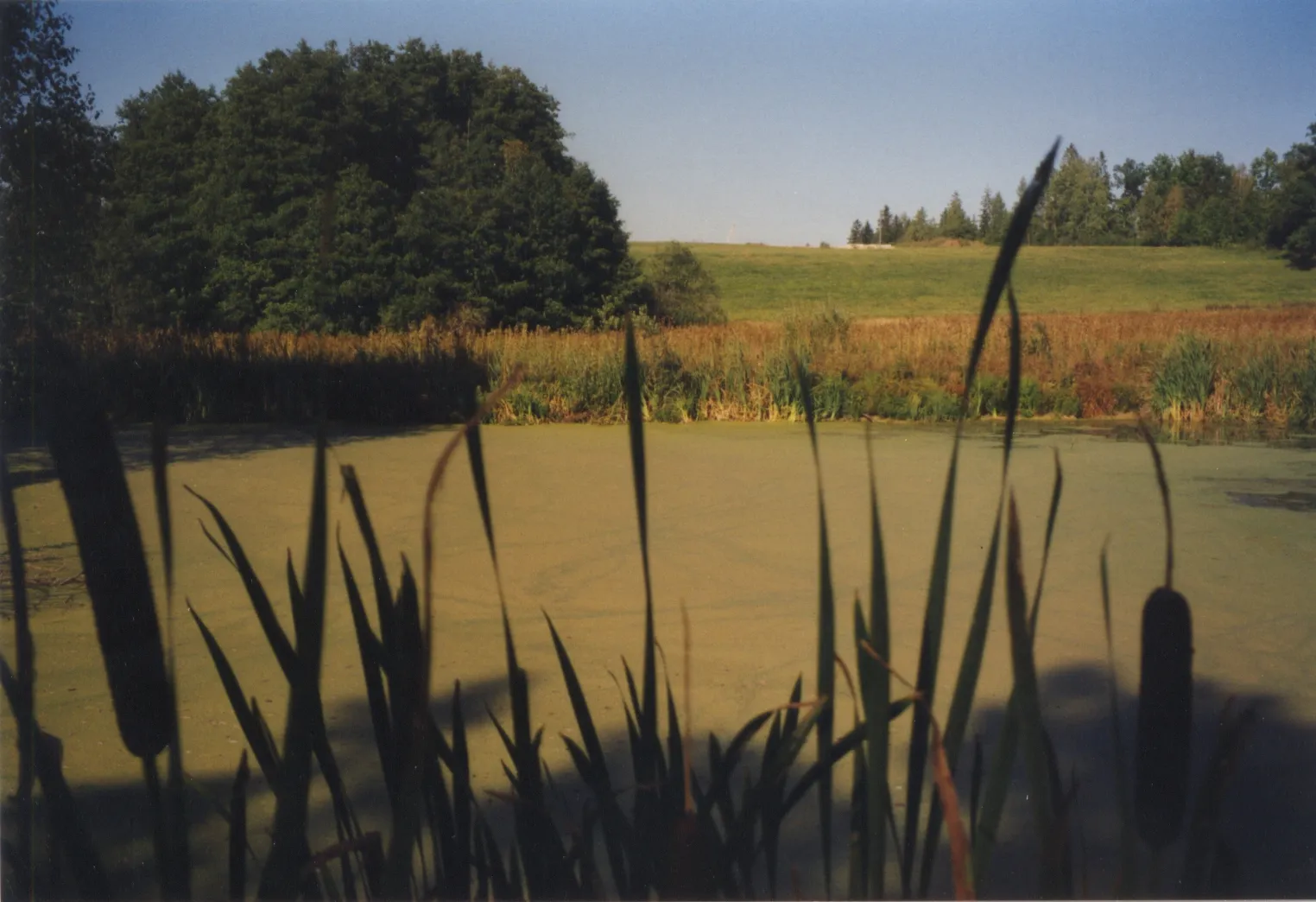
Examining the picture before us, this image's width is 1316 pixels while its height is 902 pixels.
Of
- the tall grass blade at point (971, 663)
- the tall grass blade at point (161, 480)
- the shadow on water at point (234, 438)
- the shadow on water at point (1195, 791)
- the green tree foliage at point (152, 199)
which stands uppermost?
the green tree foliage at point (152, 199)

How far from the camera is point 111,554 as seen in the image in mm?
507

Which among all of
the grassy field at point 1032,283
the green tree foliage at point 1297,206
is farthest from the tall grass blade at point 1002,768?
the grassy field at point 1032,283

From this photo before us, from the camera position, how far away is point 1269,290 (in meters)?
13.0

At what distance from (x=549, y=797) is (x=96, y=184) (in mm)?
2443

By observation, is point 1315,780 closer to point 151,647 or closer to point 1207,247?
point 151,647

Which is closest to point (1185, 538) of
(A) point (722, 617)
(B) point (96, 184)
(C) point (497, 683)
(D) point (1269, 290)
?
(A) point (722, 617)

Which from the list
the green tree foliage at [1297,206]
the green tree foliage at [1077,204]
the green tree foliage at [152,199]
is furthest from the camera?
the green tree foliage at [1297,206]

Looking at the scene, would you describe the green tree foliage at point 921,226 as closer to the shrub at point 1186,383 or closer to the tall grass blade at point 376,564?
the tall grass blade at point 376,564

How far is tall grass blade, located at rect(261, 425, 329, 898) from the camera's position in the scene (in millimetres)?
471

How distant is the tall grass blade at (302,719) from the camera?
1.55 ft

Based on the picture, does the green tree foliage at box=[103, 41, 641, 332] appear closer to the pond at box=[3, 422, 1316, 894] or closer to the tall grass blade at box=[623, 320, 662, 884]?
the tall grass blade at box=[623, 320, 662, 884]

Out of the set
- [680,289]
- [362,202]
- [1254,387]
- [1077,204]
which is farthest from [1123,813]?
[680,289]

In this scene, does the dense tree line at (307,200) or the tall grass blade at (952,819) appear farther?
the dense tree line at (307,200)

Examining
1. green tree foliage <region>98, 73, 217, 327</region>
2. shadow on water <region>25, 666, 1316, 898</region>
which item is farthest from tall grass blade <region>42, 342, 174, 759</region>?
green tree foliage <region>98, 73, 217, 327</region>
